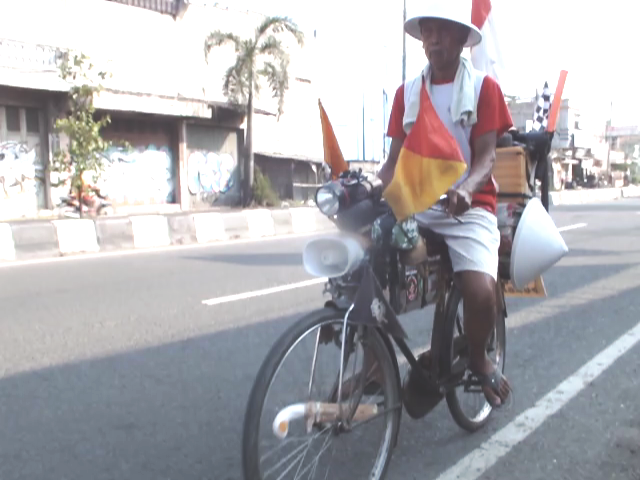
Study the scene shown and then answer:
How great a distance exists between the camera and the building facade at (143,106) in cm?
1673

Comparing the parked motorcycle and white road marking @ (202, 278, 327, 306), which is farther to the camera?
the parked motorcycle

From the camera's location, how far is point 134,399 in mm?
3936

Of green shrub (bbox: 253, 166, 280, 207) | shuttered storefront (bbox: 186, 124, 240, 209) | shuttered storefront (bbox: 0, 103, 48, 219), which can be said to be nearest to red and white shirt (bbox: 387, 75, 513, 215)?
shuttered storefront (bbox: 0, 103, 48, 219)

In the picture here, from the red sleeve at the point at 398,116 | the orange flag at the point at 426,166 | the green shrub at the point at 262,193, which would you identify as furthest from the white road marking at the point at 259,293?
the green shrub at the point at 262,193

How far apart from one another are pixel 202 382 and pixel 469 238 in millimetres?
2113

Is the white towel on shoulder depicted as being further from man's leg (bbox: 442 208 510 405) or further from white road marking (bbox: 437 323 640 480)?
white road marking (bbox: 437 323 640 480)

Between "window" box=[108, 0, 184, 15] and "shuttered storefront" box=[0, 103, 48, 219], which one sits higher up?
"window" box=[108, 0, 184, 15]

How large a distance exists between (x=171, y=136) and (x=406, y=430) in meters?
18.5

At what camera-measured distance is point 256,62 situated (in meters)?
20.8

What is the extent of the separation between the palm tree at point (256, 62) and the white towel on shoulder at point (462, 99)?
17891mm

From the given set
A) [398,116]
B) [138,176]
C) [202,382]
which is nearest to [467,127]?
[398,116]

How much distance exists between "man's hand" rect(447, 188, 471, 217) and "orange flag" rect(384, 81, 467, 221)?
0.16m

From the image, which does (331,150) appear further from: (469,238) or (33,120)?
(33,120)

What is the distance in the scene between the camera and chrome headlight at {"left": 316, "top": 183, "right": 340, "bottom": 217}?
2438 millimetres
